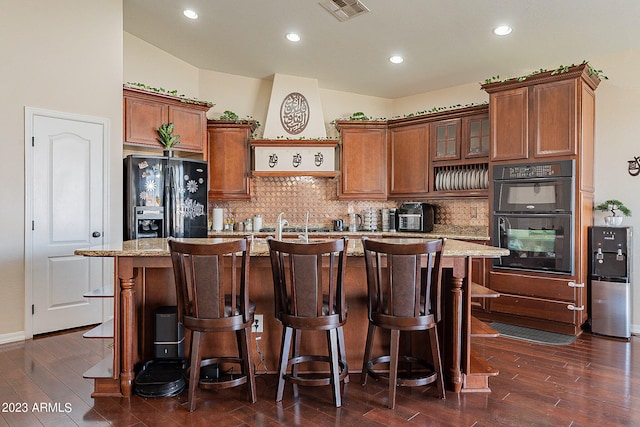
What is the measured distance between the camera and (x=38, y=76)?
3.68 m

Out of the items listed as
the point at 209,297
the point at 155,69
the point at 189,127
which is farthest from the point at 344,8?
the point at 209,297

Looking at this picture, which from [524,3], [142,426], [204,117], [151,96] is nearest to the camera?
[142,426]

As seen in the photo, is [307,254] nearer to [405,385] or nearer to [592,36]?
[405,385]

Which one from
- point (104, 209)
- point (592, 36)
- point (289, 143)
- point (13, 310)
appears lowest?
point (13, 310)

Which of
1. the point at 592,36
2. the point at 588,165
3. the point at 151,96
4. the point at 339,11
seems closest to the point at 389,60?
the point at 339,11

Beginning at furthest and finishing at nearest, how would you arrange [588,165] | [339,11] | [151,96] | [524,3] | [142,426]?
[151,96] < [588,165] < [339,11] < [524,3] < [142,426]

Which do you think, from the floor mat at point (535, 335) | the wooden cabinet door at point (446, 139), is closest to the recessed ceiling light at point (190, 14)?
the wooden cabinet door at point (446, 139)

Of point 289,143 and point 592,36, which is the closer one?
point 592,36

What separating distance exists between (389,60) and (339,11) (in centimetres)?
126

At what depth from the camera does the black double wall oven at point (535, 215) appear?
12.9ft

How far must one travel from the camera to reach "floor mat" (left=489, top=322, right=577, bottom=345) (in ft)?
12.1

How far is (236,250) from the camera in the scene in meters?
2.16

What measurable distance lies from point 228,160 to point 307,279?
147 inches

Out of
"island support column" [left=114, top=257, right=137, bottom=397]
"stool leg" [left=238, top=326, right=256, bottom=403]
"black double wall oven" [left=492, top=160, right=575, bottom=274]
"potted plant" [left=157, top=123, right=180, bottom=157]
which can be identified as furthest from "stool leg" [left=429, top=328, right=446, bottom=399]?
"potted plant" [left=157, top=123, right=180, bottom=157]
